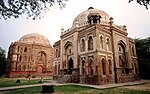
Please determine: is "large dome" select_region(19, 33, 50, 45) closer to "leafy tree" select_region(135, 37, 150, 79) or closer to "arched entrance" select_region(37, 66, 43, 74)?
"arched entrance" select_region(37, 66, 43, 74)

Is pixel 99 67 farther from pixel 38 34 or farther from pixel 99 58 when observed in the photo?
pixel 38 34

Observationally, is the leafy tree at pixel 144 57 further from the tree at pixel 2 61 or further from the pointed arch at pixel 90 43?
the tree at pixel 2 61

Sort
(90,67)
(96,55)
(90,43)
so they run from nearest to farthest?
1. (96,55)
2. (90,67)
3. (90,43)

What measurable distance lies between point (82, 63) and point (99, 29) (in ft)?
18.1

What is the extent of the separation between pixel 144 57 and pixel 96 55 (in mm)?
18158

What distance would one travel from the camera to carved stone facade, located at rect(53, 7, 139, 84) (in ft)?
54.5

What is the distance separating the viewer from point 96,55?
1619cm

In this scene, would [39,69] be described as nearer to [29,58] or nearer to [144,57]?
[29,58]

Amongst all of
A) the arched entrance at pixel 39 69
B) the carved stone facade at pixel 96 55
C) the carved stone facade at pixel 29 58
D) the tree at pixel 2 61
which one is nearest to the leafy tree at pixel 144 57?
the carved stone facade at pixel 96 55

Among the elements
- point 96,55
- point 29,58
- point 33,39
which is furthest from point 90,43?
point 33,39

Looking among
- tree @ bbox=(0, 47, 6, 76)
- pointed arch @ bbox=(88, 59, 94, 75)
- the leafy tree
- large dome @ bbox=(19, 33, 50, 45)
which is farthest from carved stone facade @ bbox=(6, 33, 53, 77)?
the leafy tree

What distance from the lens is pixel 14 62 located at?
36.9 meters

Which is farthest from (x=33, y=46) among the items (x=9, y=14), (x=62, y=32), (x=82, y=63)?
(x=9, y=14)

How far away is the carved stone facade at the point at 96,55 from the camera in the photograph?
16.6m
